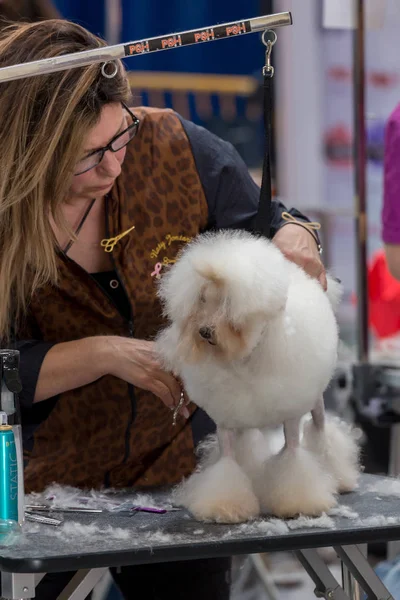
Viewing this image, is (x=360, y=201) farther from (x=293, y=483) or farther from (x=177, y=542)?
(x=177, y=542)

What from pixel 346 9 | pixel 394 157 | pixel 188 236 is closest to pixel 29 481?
pixel 188 236

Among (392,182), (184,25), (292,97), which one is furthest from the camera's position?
(292,97)

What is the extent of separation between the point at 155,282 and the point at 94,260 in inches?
4.6

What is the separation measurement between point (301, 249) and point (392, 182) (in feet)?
2.46

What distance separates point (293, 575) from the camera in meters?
3.22

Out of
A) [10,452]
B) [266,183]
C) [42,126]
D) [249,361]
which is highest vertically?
[42,126]

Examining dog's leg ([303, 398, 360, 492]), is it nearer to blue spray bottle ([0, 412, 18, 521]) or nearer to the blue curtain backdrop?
blue spray bottle ([0, 412, 18, 521])

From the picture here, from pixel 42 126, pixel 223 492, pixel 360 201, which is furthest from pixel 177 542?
pixel 360 201

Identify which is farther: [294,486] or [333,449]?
[333,449]

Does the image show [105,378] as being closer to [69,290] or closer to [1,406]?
[69,290]

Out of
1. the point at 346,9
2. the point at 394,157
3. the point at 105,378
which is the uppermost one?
the point at 346,9

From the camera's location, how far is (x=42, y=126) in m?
1.37

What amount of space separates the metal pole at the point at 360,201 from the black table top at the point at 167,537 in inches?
54.4

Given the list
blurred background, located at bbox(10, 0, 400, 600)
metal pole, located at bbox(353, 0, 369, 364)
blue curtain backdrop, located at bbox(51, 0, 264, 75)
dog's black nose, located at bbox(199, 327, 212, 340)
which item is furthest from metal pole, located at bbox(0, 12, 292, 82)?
blue curtain backdrop, located at bbox(51, 0, 264, 75)
